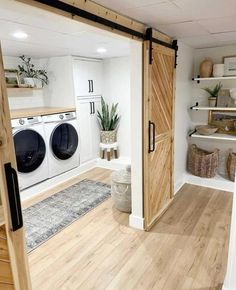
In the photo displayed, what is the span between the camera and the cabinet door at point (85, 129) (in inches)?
168

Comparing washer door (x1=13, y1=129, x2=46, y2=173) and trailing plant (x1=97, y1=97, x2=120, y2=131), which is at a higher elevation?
trailing plant (x1=97, y1=97, x2=120, y2=131)

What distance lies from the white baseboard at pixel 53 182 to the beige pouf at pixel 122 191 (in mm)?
1248

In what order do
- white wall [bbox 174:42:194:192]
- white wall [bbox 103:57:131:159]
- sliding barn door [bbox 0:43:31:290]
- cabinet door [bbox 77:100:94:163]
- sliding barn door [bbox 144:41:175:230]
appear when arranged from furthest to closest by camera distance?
white wall [bbox 103:57:131:159] < cabinet door [bbox 77:100:94:163] < white wall [bbox 174:42:194:192] < sliding barn door [bbox 144:41:175:230] < sliding barn door [bbox 0:43:31:290]

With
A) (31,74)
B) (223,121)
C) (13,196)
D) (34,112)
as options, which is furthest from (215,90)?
(13,196)

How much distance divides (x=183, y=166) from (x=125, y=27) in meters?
2.51

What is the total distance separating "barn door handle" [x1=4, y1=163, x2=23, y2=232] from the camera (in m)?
1.09

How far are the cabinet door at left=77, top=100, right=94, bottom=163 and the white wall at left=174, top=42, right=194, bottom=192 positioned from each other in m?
1.76

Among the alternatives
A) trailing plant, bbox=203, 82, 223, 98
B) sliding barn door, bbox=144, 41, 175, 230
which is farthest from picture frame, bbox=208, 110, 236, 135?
sliding barn door, bbox=144, 41, 175, 230

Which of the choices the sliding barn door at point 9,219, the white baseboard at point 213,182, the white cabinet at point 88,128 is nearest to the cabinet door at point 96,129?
the white cabinet at point 88,128

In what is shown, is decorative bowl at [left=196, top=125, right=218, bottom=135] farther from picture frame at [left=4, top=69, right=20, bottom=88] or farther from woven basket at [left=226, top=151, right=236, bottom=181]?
picture frame at [left=4, top=69, right=20, bottom=88]

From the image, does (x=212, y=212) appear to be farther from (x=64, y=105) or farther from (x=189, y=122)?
(x=64, y=105)

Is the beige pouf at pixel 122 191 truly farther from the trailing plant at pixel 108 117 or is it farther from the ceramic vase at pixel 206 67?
the ceramic vase at pixel 206 67

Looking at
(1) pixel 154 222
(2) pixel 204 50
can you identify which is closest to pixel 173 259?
(1) pixel 154 222

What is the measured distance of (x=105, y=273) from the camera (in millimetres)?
2062
